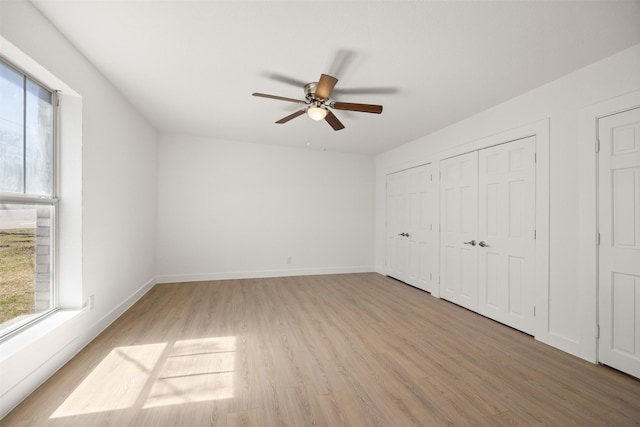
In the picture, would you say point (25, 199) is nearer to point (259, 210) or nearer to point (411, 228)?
point (259, 210)

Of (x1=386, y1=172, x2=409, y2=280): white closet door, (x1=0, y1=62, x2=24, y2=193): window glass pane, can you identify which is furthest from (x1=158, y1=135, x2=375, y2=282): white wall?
(x1=0, y1=62, x2=24, y2=193): window glass pane

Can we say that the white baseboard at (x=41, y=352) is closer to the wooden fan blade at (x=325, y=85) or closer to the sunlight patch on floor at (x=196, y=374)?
the sunlight patch on floor at (x=196, y=374)

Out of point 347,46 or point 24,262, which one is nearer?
point 24,262

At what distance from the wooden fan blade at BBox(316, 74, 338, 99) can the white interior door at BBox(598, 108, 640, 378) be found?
2325 millimetres

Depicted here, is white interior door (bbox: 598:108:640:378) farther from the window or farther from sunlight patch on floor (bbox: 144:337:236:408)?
the window

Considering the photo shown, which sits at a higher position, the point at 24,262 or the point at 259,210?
the point at 259,210

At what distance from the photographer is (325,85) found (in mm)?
2199

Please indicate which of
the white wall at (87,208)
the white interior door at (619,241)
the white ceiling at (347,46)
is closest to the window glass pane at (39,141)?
the white wall at (87,208)

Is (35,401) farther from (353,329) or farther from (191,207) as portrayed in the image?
(191,207)

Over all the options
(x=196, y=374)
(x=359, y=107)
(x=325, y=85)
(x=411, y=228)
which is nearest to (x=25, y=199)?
(x=196, y=374)

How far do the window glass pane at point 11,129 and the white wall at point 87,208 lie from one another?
0.72 ft

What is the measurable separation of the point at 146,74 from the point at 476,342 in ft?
13.8

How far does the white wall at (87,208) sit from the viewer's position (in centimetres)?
167

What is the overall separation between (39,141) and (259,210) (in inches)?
127
